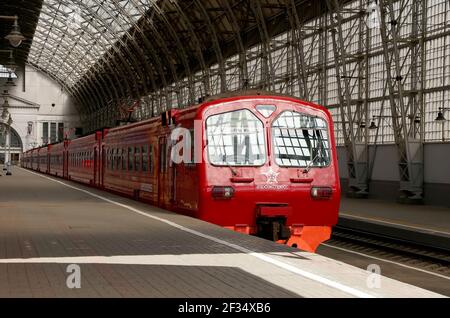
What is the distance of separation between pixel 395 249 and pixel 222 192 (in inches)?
200

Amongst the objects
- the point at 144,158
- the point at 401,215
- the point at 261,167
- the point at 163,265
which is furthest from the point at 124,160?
the point at 163,265

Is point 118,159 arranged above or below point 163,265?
above

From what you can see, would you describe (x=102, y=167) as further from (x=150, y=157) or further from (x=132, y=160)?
(x=150, y=157)

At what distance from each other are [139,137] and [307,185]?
7.99m

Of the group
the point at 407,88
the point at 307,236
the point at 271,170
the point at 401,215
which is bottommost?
the point at 401,215

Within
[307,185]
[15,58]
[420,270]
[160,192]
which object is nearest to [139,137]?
[160,192]

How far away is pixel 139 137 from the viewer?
2239 centimetres

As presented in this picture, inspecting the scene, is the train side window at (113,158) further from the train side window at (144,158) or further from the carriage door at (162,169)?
the carriage door at (162,169)

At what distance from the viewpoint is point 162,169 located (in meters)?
18.8

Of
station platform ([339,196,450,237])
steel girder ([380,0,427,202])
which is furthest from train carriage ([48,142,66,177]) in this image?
steel girder ([380,0,427,202])

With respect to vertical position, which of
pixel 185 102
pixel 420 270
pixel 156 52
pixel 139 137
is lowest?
pixel 420 270

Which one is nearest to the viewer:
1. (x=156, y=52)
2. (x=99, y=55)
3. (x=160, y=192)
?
(x=160, y=192)

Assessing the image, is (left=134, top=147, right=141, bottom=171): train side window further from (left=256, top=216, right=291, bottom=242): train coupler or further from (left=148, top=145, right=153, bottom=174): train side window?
(left=256, top=216, right=291, bottom=242): train coupler

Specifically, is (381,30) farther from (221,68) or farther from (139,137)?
(221,68)
